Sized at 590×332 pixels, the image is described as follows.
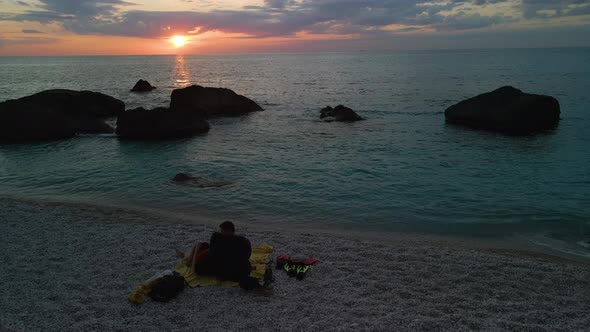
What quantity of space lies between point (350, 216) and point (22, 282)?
1024cm

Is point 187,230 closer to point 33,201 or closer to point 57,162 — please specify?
point 33,201

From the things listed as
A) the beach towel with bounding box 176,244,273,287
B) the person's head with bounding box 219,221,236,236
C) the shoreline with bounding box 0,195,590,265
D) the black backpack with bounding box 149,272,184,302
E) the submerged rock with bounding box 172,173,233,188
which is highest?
the person's head with bounding box 219,221,236,236

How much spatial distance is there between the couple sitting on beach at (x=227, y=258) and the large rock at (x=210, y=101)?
3049 centimetres

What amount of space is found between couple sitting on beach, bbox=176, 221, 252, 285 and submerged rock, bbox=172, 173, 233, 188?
30.7 ft

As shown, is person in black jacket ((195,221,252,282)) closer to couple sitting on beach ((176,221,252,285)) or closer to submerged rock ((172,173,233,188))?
couple sitting on beach ((176,221,252,285))

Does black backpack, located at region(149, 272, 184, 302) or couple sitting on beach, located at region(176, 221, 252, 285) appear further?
couple sitting on beach, located at region(176, 221, 252, 285)

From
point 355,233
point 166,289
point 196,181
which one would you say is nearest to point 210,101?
point 196,181

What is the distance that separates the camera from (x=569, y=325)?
26.9 feet

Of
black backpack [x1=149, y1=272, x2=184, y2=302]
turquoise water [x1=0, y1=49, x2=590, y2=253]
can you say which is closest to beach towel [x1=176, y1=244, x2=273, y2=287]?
black backpack [x1=149, y1=272, x2=184, y2=302]

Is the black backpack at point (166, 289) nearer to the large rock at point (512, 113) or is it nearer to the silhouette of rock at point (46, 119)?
the silhouette of rock at point (46, 119)

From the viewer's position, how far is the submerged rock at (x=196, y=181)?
19.2 metres

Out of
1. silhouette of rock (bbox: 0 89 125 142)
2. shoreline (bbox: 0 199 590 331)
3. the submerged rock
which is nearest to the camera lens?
shoreline (bbox: 0 199 590 331)

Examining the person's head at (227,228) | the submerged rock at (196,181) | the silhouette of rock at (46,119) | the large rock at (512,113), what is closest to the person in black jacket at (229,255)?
the person's head at (227,228)

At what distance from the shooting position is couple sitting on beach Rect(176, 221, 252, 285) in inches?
382
